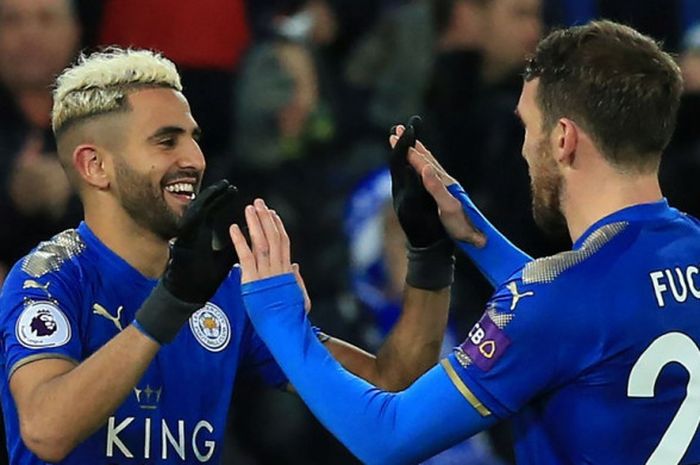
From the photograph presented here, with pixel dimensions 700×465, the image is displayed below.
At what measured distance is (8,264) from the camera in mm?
6734

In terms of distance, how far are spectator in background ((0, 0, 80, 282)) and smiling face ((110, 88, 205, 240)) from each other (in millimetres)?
2099

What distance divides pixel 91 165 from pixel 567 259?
4.99 feet

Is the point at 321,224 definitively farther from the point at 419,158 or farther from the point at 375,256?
the point at 419,158

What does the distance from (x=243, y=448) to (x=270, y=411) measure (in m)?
0.20

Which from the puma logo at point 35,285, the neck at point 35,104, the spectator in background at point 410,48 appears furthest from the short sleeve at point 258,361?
the spectator in background at point 410,48

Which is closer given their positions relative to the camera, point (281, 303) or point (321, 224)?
point (281, 303)

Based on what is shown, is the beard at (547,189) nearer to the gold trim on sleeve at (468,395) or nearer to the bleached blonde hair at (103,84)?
the gold trim on sleeve at (468,395)

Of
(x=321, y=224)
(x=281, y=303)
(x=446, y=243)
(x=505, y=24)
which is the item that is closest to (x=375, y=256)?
(x=321, y=224)

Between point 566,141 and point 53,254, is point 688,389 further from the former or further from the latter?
point 53,254


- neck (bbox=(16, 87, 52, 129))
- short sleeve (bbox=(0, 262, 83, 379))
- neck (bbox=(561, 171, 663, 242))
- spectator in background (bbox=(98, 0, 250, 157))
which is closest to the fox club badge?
short sleeve (bbox=(0, 262, 83, 379))

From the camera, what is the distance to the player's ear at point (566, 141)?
3.90m

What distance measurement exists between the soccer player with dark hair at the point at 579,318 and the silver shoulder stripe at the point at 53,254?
657 mm

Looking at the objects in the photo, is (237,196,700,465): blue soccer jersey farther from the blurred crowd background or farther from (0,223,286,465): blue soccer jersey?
the blurred crowd background

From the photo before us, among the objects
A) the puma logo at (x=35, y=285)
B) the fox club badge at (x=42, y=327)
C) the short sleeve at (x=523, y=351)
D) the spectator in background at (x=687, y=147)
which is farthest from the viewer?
the spectator in background at (x=687, y=147)
